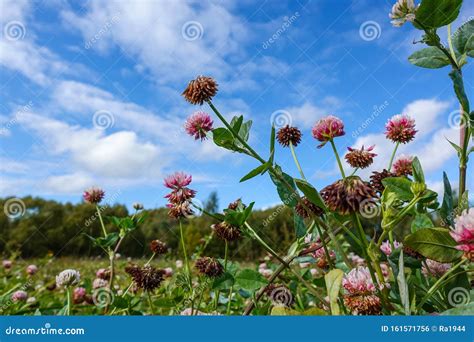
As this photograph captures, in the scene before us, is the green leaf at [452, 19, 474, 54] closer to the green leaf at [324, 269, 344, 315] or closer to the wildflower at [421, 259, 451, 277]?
the wildflower at [421, 259, 451, 277]

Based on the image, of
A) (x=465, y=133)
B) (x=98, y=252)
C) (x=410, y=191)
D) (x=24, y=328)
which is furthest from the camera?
(x=98, y=252)

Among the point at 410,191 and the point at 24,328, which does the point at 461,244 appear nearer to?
the point at 410,191

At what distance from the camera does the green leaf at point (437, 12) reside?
88 centimetres

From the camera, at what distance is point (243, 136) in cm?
108

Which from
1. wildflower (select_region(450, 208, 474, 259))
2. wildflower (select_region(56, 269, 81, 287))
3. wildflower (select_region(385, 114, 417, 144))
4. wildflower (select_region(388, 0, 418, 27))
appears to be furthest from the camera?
wildflower (select_region(56, 269, 81, 287))

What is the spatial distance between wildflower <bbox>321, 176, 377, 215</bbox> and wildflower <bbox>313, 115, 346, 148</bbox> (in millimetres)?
Result: 390

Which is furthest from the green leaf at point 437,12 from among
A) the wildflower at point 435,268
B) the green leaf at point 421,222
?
the wildflower at point 435,268

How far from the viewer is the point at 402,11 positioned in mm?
978

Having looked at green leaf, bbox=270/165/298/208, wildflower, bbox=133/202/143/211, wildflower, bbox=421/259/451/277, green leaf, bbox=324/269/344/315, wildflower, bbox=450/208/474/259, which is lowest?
green leaf, bbox=324/269/344/315

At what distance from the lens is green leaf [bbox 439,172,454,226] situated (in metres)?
0.91

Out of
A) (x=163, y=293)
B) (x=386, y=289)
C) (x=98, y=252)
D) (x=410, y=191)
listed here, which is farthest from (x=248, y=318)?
(x=98, y=252)

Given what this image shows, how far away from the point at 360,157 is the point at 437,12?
429 millimetres

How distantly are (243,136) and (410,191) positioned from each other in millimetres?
430

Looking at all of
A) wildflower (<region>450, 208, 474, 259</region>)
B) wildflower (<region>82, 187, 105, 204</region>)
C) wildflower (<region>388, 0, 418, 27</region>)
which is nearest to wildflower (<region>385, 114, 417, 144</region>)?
wildflower (<region>388, 0, 418, 27</region>)
